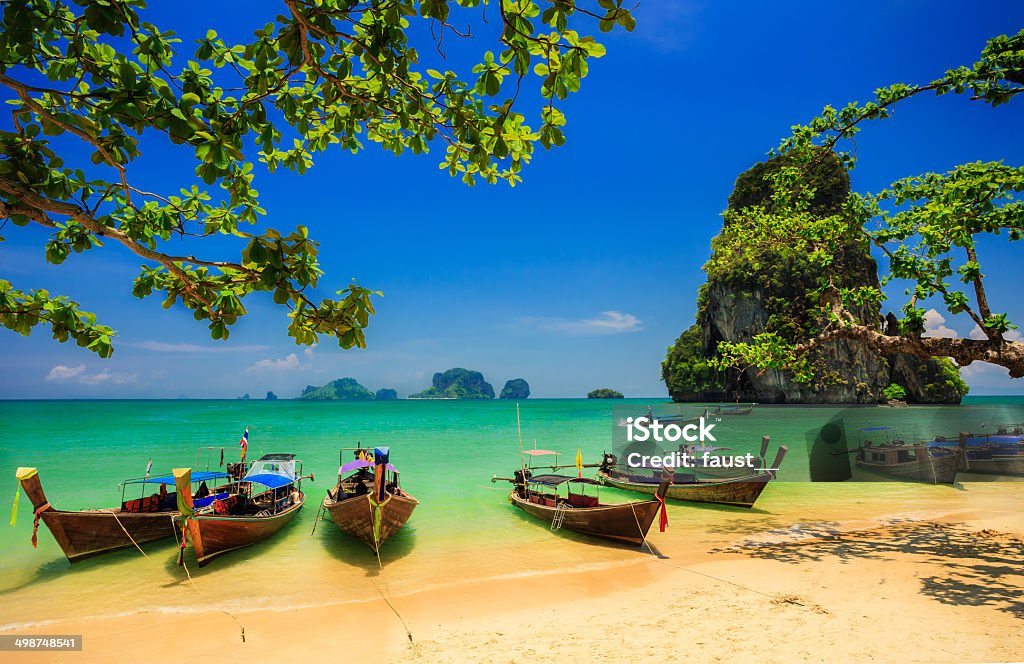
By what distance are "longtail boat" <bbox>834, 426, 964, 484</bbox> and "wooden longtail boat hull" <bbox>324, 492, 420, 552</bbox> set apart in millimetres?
19029

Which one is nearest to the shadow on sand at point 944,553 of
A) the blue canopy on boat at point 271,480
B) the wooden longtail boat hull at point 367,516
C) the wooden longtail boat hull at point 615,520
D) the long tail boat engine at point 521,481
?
the wooden longtail boat hull at point 615,520

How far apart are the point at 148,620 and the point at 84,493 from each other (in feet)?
52.3

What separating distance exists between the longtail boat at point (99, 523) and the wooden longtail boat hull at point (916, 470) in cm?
2368

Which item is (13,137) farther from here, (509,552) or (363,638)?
(509,552)

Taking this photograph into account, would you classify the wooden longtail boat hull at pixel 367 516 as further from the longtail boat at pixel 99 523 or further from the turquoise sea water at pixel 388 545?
the longtail boat at pixel 99 523

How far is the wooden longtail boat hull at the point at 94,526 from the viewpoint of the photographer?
393 inches

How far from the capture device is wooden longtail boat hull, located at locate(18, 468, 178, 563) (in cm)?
999

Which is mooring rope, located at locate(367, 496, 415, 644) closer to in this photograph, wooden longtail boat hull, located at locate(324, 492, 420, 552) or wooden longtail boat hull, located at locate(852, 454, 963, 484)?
wooden longtail boat hull, located at locate(324, 492, 420, 552)

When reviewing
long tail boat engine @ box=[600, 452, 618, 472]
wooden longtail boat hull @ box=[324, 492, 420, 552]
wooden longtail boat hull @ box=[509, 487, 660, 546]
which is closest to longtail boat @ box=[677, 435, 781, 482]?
long tail boat engine @ box=[600, 452, 618, 472]

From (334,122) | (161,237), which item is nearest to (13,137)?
(161,237)

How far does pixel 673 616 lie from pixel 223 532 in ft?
31.3

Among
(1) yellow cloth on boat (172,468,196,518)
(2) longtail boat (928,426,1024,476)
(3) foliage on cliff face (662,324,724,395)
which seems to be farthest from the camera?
(3) foliage on cliff face (662,324,724,395)

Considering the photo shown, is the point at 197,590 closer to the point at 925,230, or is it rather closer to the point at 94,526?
the point at 94,526

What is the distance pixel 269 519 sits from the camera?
1163 centimetres
